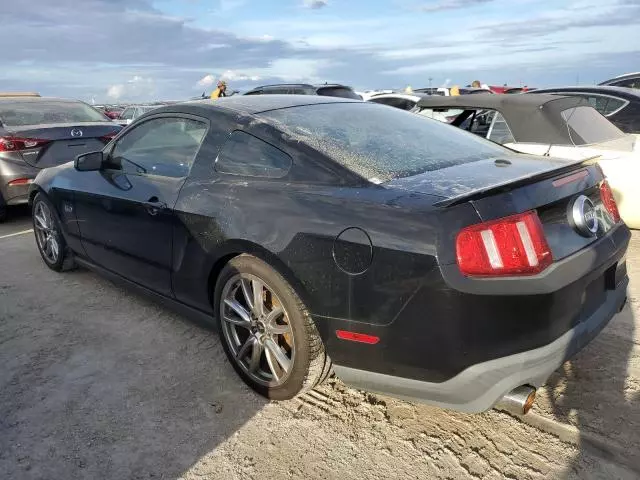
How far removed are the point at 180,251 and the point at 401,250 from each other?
56.7 inches

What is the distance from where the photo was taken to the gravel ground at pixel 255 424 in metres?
2.28

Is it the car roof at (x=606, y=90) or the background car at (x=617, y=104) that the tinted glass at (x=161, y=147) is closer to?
the car roof at (x=606, y=90)

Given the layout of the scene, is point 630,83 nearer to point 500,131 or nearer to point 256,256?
point 500,131

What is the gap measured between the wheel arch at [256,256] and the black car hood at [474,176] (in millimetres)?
570

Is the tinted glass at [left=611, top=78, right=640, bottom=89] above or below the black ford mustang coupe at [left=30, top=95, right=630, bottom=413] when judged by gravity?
above

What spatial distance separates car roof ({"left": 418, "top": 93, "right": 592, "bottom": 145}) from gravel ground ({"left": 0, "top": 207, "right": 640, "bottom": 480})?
2032 mm

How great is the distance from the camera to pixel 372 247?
7.11 ft

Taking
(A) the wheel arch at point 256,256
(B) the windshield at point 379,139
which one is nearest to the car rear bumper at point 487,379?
(A) the wheel arch at point 256,256

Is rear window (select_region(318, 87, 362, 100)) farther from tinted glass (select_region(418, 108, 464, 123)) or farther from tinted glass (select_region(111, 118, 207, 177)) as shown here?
tinted glass (select_region(111, 118, 207, 177))

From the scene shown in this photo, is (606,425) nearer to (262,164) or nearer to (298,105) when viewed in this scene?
(262,164)

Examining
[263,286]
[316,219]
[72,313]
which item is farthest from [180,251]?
[72,313]

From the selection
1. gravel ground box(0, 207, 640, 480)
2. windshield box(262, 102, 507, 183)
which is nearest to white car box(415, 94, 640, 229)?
gravel ground box(0, 207, 640, 480)

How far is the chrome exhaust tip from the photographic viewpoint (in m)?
2.14

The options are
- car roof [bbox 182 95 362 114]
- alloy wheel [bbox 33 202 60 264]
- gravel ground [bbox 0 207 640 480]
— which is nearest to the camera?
gravel ground [bbox 0 207 640 480]
